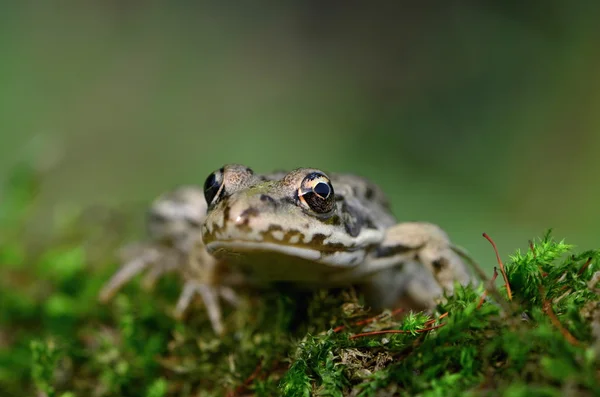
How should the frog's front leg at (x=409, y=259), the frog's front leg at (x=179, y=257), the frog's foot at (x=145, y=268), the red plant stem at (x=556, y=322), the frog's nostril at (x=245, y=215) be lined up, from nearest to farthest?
the red plant stem at (x=556, y=322) → the frog's nostril at (x=245, y=215) → the frog's front leg at (x=409, y=259) → the frog's front leg at (x=179, y=257) → the frog's foot at (x=145, y=268)

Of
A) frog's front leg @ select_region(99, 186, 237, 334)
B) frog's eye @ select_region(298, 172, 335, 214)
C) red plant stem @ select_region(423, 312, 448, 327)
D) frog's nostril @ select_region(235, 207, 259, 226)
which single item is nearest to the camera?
red plant stem @ select_region(423, 312, 448, 327)

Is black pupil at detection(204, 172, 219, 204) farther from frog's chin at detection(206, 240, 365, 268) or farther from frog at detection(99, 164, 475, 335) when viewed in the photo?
frog's chin at detection(206, 240, 365, 268)

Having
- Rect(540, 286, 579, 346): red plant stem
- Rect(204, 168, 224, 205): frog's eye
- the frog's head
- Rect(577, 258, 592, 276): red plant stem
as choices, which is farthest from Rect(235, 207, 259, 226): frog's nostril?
Rect(577, 258, 592, 276): red plant stem

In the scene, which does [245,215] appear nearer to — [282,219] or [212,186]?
[282,219]

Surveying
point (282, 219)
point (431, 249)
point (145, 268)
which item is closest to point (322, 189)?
point (282, 219)

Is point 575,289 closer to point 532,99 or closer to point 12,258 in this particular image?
point 12,258

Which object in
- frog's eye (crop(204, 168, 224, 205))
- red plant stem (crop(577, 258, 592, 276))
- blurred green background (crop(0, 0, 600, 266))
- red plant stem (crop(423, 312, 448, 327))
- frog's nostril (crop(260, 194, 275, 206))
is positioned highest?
blurred green background (crop(0, 0, 600, 266))

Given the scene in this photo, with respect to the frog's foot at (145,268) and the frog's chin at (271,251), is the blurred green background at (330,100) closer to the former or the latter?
the frog's foot at (145,268)

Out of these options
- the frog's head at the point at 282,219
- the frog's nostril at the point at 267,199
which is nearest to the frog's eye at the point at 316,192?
the frog's head at the point at 282,219
